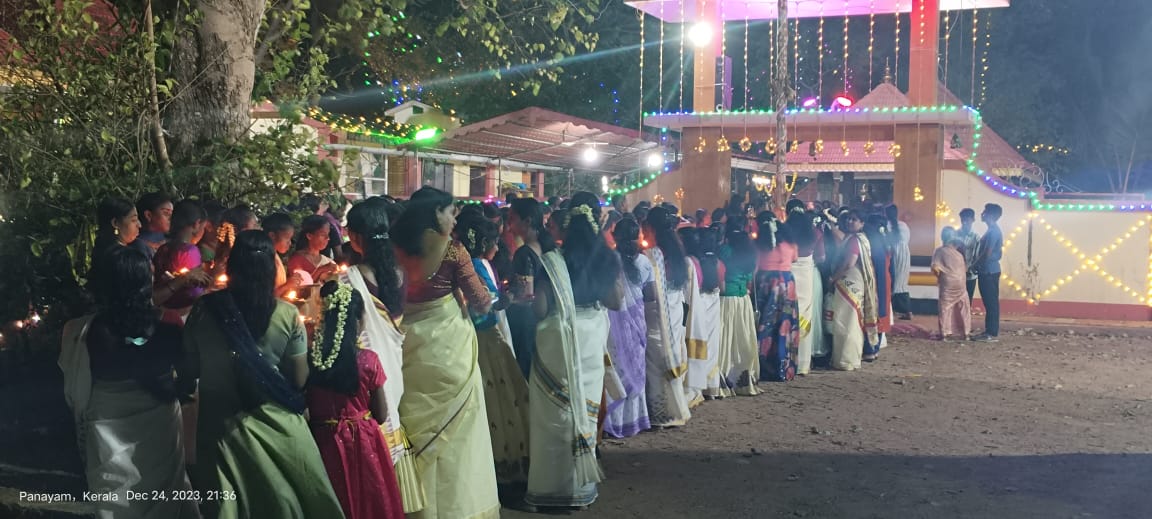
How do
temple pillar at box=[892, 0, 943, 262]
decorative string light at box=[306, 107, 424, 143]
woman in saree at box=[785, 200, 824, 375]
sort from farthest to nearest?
temple pillar at box=[892, 0, 943, 262], decorative string light at box=[306, 107, 424, 143], woman in saree at box=[785, 200, 824, 375]

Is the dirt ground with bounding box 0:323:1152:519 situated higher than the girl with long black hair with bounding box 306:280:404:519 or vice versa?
the girl with long black hair with bounding box 306:280:404:519

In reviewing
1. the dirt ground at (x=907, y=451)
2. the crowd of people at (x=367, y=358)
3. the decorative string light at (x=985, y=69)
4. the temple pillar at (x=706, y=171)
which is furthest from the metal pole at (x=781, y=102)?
the decorative string light at (x=985, y=69)

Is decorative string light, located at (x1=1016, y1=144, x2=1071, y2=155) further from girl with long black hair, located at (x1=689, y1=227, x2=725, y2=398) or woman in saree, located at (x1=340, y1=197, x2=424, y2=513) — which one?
woman in saree, located at (x1=340, y1=197, x2=424, y2=513)

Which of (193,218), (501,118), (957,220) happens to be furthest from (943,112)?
(193,218)

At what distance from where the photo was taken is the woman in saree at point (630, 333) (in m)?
7.40

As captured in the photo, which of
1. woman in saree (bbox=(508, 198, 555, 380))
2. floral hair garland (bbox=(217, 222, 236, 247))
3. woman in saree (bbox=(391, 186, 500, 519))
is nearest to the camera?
woman in saree (bbox=(391, 186, 500, 519))

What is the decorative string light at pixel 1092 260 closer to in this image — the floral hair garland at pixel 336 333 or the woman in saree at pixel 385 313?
the woman in saree at pixel 385 313

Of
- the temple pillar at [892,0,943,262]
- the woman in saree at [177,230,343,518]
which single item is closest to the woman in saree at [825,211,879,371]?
the temple pillar at [892,0,943,262]

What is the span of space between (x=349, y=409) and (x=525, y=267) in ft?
6.31

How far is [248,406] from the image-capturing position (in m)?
4.03

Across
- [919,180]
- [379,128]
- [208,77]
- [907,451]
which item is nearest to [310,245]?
[208,77]

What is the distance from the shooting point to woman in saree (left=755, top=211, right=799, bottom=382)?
10273 millimetres

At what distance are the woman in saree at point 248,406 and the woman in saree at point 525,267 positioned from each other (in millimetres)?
2160

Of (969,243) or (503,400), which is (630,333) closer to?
(503,400)
